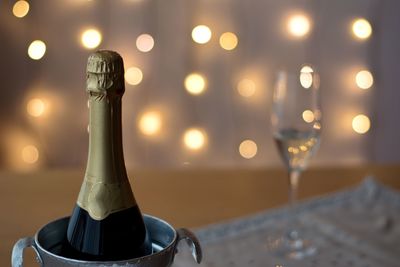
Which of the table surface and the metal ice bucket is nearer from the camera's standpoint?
the metal ice bucket

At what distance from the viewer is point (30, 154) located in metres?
1.52

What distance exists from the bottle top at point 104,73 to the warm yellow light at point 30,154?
3.76 feet

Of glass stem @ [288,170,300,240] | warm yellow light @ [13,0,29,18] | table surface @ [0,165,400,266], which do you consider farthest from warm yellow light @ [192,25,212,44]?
glass stem @ [288,170,300,240]

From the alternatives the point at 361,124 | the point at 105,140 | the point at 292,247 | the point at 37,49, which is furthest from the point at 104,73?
the point at 361,124

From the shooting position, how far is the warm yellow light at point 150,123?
60.1 inches

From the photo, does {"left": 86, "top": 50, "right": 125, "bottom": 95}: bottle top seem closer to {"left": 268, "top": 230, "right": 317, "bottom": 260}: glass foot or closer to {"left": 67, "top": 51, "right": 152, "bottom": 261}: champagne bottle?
{"left": 67, "top": 51, "right": 152, "bottom": 261}: champagne bottle

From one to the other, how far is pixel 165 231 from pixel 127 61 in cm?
105

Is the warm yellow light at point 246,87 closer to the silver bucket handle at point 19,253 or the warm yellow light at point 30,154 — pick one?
the warm yellow light at point 30,154

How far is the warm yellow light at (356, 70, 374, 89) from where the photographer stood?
1.57m

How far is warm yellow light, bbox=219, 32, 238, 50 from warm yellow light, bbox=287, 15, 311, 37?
0.13 m

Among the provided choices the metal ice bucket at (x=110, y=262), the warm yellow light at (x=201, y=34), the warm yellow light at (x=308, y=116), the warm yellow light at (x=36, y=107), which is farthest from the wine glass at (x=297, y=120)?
the warm yellow light at (x=36, y=107)

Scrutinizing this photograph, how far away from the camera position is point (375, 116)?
161 cm

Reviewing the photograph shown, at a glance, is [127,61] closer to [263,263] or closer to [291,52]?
[291,52]

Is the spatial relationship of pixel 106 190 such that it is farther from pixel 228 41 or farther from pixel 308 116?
pixel 228 41
